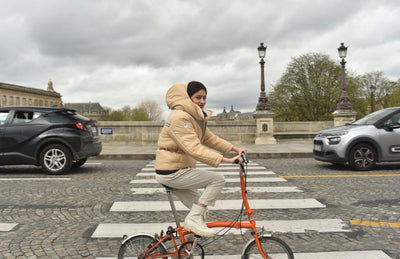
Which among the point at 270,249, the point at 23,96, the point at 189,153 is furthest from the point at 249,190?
the point at 23,96

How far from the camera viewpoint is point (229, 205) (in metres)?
5.39

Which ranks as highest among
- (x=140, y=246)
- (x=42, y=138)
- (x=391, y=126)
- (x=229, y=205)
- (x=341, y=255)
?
(x=391, y=126)

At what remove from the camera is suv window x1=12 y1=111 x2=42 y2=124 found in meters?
8.51

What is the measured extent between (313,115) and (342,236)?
1459 inches

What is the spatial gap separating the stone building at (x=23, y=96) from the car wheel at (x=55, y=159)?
88.9 metres

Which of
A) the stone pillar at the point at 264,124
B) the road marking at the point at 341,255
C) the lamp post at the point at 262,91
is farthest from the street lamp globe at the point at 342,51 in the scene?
the road marking at the point at 341,255

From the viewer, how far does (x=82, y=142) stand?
852cm

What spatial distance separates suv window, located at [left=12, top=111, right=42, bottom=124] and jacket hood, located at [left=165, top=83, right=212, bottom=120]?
22.4 feet

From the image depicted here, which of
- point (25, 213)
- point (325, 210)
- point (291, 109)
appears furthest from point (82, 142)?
→ point (291, 109)

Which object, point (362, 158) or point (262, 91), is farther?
point (262, 91)

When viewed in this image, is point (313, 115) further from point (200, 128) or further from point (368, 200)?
point (200, 128)

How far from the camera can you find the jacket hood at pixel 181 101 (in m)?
2.73

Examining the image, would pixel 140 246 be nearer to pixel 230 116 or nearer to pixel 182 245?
pixel 182 245

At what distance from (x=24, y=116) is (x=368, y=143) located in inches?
345
